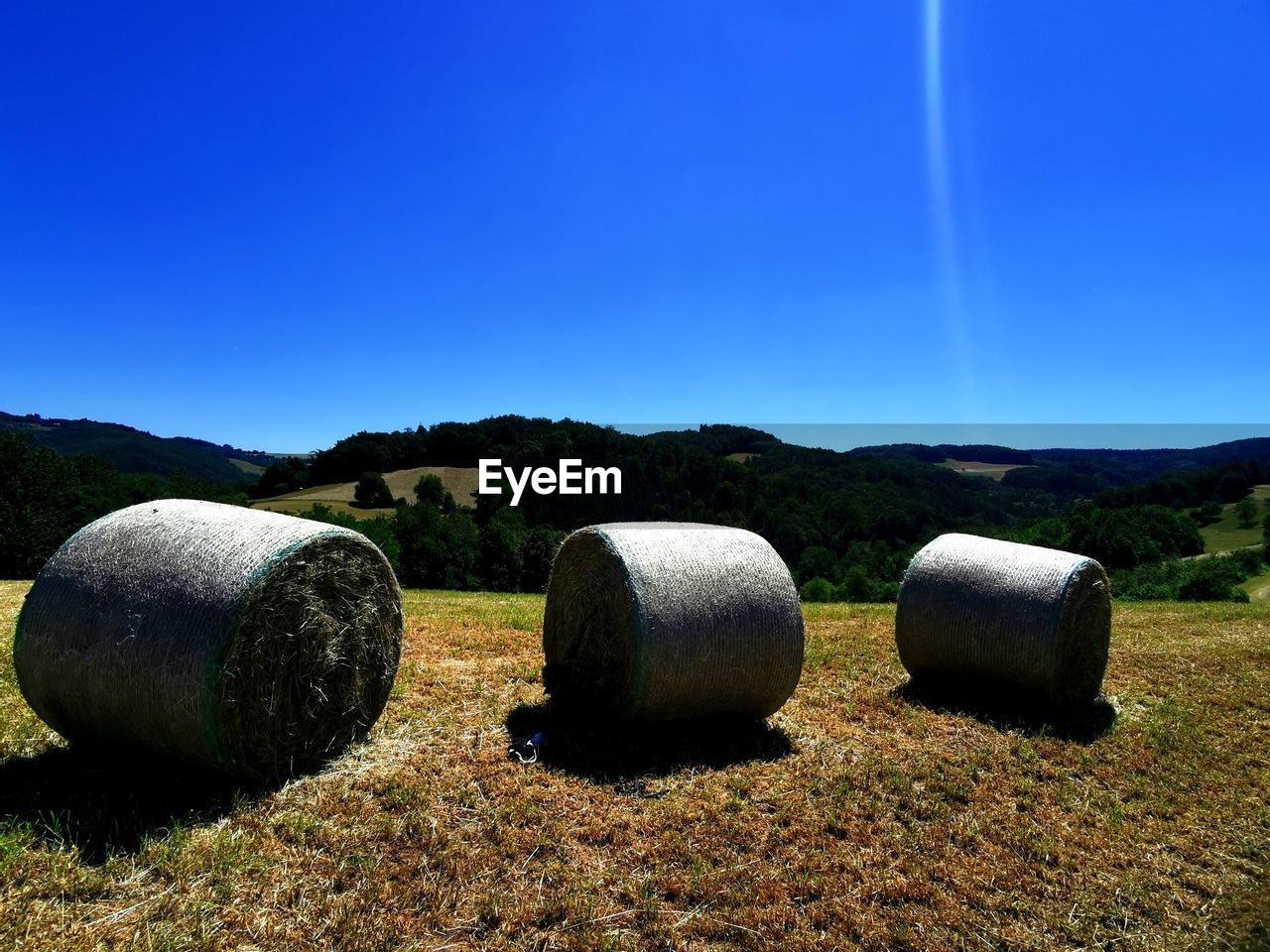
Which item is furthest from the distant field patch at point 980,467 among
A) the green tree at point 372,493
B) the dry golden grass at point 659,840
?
the dry golden grass at point 659,840

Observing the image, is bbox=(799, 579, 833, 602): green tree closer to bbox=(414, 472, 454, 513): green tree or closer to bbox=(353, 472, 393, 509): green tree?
bbox=(414, 472, 454, 513): green tree

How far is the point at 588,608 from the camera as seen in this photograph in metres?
6.94

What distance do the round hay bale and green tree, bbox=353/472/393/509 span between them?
190 ft

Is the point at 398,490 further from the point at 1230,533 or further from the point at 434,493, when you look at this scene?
the point at 1230,533

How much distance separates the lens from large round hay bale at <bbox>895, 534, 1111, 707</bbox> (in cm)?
780

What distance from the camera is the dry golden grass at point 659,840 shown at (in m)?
3.81

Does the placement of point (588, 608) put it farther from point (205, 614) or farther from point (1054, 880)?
point (1054, 880)

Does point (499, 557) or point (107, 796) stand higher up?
point (107, 796)

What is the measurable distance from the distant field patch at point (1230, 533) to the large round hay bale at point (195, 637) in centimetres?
5660

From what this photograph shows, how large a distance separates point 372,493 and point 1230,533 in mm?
68431

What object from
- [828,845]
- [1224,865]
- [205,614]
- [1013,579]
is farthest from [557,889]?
[1013,579]

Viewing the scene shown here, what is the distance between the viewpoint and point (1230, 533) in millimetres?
56188

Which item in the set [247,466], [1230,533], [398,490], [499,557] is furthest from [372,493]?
[247,466]

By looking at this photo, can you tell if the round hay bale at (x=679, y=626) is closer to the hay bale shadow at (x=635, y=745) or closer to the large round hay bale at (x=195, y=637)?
the hay bale shadow at (x=635, y=745)
